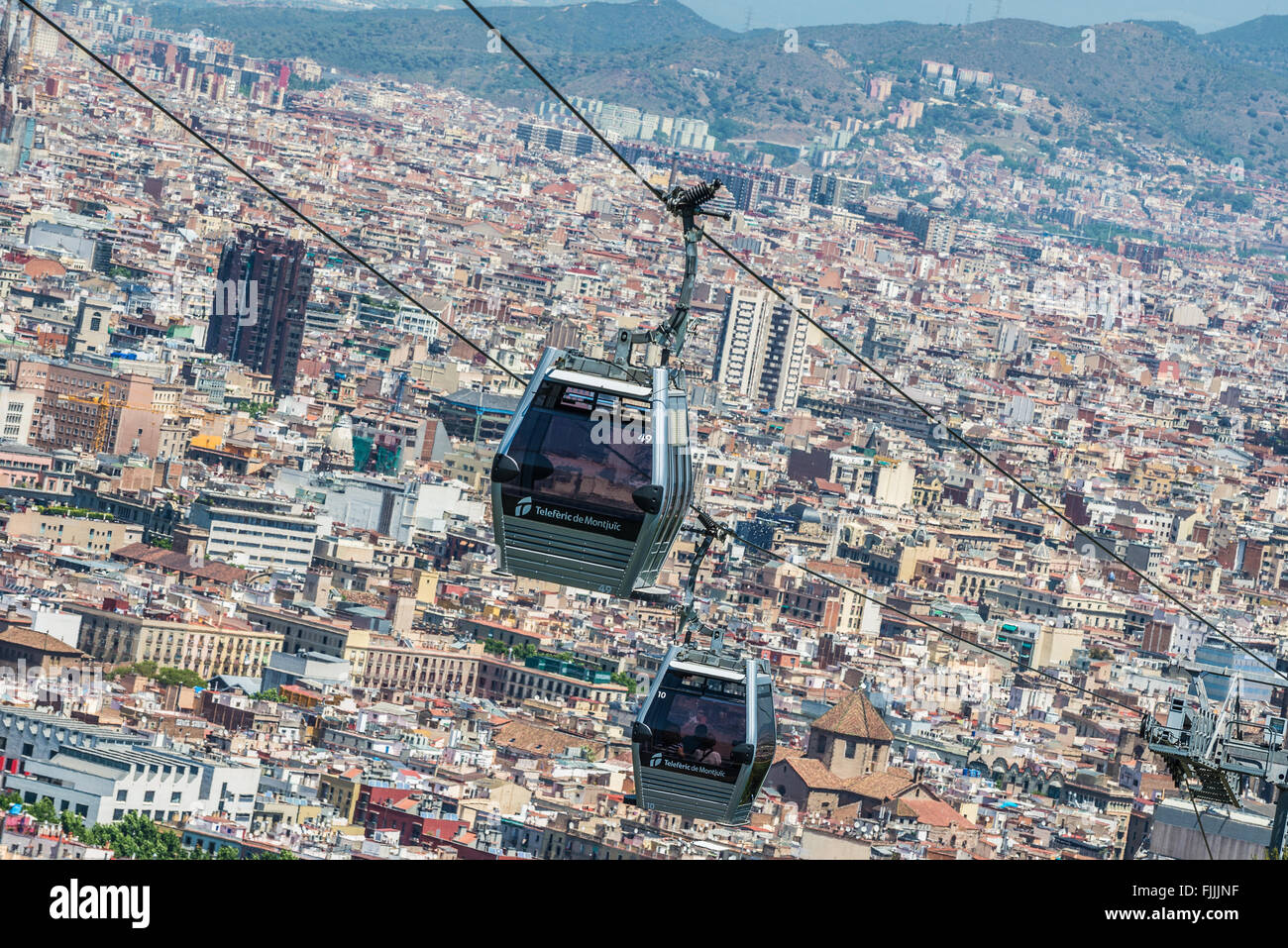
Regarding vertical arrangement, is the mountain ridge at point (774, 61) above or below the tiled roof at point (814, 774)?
above

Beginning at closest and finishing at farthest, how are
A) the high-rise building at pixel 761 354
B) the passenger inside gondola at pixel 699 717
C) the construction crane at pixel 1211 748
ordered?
the construction crane at pixel 1211 748
the passenger inside gondola at pixel 699 717
the high-rise building at pixel 761 354

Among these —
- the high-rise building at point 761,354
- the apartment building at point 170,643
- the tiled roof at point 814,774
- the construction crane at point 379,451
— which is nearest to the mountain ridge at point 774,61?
the high-rise building at point 761,354

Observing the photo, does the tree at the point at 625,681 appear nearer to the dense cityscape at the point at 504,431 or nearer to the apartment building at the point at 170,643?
the dense cityscape at the point at 504,431

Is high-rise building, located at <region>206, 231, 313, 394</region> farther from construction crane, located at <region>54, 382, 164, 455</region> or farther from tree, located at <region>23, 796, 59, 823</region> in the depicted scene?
tree, located at <region>23, 796, 59, 823</region>

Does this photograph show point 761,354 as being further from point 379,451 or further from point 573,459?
point 573,459
